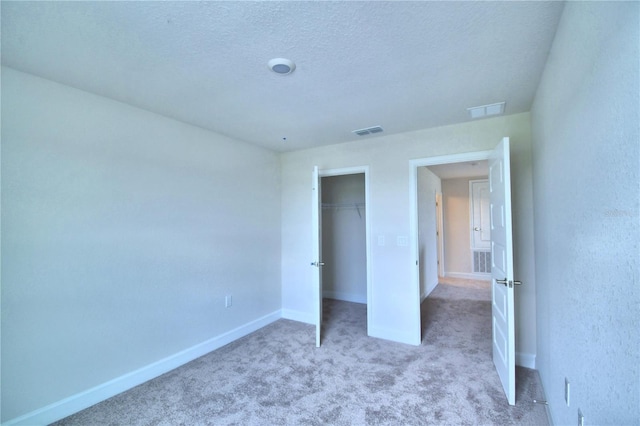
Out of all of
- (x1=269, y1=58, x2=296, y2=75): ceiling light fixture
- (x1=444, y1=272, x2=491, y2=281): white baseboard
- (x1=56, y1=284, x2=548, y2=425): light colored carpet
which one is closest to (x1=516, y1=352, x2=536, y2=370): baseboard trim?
(x1=56, y1=284, x2=548, y2=425): light colored carpet

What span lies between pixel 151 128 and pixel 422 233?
472 cm

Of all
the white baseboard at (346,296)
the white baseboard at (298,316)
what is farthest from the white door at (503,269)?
the white baseboard at (346,296)

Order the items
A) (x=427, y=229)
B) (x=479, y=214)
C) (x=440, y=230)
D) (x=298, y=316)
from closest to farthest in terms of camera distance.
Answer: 1. (x=298, y=316)
2. (x=427, y=229)
3. (x=479, y=214)
4. (x=440, y=230)

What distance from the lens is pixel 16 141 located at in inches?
78.8

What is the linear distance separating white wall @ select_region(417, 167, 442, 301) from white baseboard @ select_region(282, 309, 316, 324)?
7.28 ft

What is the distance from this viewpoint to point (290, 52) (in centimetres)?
182

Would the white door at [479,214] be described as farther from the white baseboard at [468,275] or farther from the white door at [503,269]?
the white door at [503,269]

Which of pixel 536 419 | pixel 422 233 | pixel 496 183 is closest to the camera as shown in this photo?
pixel 536 419

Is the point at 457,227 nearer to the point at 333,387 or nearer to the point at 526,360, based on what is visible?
the point at 526,360

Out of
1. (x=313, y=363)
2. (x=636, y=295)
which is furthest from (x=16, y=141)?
(x=636, y=295)

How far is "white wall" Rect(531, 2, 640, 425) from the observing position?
83 cm

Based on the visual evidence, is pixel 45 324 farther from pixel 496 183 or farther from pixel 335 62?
pixel 496 183

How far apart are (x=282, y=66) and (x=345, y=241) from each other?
398 centimetres

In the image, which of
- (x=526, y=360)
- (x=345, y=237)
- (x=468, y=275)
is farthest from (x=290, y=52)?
(x=468, y=275)
